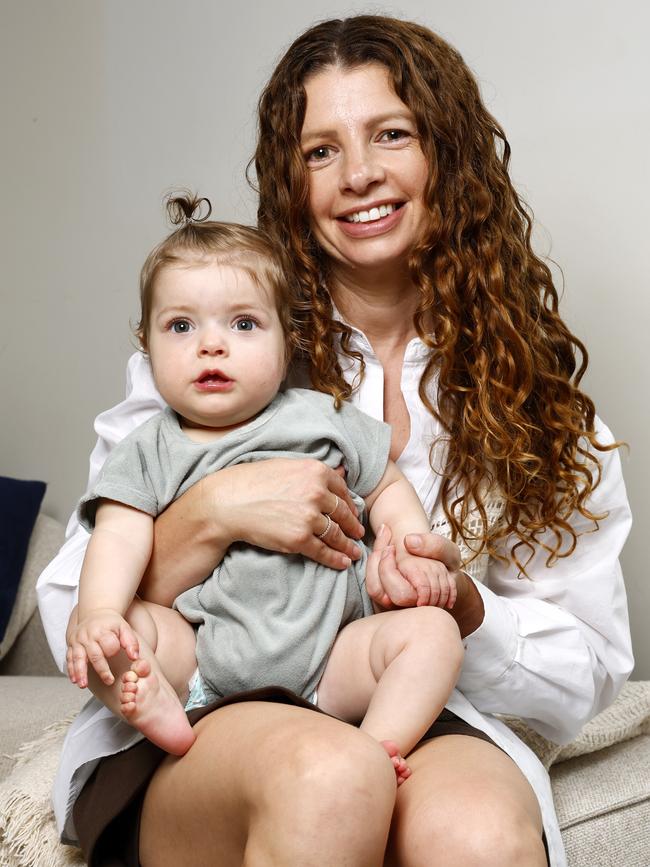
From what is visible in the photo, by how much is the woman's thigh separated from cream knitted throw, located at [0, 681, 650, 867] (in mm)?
474

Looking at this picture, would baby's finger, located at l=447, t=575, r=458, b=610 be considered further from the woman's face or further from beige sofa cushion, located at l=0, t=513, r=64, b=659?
beige sofa cushion, located at l=0, t=513, r=64, b=659

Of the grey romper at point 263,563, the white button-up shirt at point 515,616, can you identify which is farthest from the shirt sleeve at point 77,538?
the grey romper at point 263,563

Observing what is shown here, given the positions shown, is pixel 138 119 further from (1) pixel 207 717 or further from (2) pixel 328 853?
(2) pixel 328 853

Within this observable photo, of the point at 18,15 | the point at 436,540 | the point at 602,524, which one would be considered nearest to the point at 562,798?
the point at 602,524

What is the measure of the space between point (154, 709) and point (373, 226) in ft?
2.70

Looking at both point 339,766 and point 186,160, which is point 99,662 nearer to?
point 339,766

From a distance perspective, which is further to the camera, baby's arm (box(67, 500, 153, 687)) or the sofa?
the sofa

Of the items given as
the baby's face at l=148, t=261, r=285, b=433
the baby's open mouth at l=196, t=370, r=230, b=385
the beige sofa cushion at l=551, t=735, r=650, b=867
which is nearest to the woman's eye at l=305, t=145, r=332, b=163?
the baby's face at l=148, t=261, r=285, b=433

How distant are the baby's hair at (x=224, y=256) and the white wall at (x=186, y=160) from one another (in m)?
0.92

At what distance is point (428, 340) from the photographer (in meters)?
1.71

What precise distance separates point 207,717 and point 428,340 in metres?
0.74

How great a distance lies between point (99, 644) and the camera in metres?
1.18

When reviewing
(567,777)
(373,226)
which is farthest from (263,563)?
(567,777)

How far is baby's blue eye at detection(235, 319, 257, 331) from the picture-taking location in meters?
1.44
